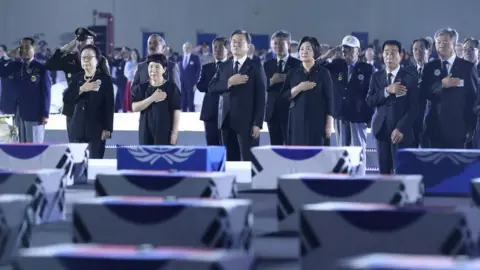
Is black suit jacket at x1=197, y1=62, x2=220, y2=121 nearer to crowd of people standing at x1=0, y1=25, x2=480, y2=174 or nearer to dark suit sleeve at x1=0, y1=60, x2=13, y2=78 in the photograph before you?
crowd of people standing at x1=0, y1=25, x2=480, y2=174

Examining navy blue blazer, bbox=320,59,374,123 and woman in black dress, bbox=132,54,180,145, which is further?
navy blue blazer, bbox=320,59,374,123

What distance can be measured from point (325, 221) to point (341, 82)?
280 inches

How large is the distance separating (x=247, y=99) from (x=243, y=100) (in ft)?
0.11

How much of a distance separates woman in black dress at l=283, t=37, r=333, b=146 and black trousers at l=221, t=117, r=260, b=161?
1.23ft

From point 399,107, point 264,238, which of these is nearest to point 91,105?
point 399,107

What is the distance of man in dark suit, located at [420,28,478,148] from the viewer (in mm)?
9421

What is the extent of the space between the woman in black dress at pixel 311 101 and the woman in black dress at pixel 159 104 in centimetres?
102

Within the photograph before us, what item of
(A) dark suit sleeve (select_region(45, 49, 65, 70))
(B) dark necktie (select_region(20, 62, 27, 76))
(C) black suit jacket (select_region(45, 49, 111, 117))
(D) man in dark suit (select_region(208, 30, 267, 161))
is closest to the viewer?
(D) man in dark suit (select_region(208, 30, 267, 161))

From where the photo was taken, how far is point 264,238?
5090 millimetres

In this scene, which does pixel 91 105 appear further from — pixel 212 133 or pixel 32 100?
pixel 32 100

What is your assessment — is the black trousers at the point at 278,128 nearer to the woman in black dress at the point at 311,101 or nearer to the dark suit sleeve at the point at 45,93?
the woman in black dress at the point at 311,101

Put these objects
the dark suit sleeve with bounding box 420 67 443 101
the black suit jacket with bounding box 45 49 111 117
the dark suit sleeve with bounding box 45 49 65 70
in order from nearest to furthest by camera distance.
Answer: the dark suit sleeve with bounding box 420 67 443 101, the black suit jacket with bounding box 45 49 111 117, the dark suit sleeve with bounding box 45 49 65 70

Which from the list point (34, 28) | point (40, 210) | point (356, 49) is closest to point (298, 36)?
point (34, 28)

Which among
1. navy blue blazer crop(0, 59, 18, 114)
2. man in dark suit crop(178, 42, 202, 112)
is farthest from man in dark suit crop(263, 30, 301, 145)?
man in dark suit crop(178, 42, 202, 112)
